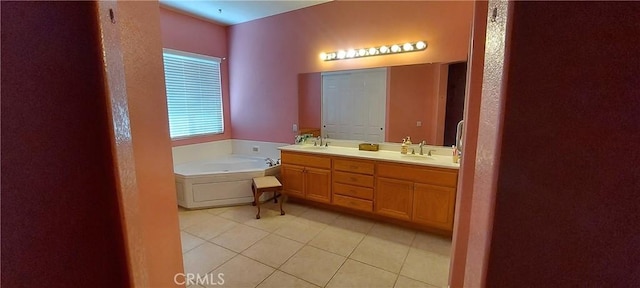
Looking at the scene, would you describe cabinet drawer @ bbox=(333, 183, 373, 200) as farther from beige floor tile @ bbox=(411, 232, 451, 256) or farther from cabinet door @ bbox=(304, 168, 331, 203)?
beige floor tile @ bbox=(411, 232, 451, 256)

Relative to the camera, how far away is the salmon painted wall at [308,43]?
2732 millimetres

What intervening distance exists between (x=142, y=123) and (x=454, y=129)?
2796 millimetres

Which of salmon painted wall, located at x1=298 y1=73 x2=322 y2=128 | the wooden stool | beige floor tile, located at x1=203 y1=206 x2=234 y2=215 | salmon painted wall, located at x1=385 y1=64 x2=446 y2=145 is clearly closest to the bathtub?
beige floor tile, located at x1=203 y1=206 x2=234 y2=215

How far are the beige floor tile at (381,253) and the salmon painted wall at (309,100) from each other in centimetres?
178

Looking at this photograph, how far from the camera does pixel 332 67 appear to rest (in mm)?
3443

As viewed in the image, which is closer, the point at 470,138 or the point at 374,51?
the point at 470,138

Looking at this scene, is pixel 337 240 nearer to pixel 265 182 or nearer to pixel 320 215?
pixel 320 215

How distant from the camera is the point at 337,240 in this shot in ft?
8.38

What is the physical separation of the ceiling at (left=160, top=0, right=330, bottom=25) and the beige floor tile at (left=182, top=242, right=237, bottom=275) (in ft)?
9.46

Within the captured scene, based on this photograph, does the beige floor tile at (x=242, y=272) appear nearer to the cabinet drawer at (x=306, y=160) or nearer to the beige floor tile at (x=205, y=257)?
the beige floor tile at (x=205, y=257)

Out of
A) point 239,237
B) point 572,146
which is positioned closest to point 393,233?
point 239,237

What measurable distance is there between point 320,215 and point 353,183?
23.3 inches

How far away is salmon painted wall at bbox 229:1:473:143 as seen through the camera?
2.73 m

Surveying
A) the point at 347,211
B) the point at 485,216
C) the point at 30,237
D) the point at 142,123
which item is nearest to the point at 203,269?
the point at 142,123
